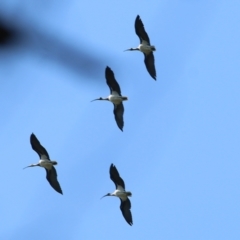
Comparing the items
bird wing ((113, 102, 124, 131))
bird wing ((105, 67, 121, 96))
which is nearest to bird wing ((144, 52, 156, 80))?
bird wing ((105, 67, 121, 96))

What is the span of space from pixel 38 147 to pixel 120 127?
5.07m

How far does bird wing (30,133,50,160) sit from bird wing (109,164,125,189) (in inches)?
112

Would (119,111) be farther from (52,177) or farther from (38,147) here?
(52,177)

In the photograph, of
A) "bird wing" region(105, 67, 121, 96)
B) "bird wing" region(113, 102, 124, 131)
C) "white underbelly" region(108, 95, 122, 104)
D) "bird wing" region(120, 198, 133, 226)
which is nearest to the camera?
"bird wing" region(105, 67, 121, 96)

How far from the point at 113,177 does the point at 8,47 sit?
1188 inches

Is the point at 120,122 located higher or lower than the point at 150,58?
lower

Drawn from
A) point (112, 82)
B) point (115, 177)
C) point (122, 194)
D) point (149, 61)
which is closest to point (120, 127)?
point (112, 82)

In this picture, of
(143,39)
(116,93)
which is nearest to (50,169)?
(116,93)

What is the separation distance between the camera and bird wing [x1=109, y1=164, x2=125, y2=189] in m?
32.3

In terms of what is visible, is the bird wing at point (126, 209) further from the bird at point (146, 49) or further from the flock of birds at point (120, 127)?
the bird at point (146, 49)

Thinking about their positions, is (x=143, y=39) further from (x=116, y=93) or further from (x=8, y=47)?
(x=8, y=47)

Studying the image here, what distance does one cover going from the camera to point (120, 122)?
104ft

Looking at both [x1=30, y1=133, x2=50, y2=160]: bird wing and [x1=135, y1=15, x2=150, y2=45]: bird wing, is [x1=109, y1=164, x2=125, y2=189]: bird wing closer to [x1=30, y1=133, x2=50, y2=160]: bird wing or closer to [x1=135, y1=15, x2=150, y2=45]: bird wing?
[x1=30, y1=133, x2=50, y2=160]: bird wing

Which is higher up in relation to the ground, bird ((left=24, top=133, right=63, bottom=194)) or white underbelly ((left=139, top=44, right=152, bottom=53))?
white underbelly ((left=139, top=44, right=152, bottom=53))
